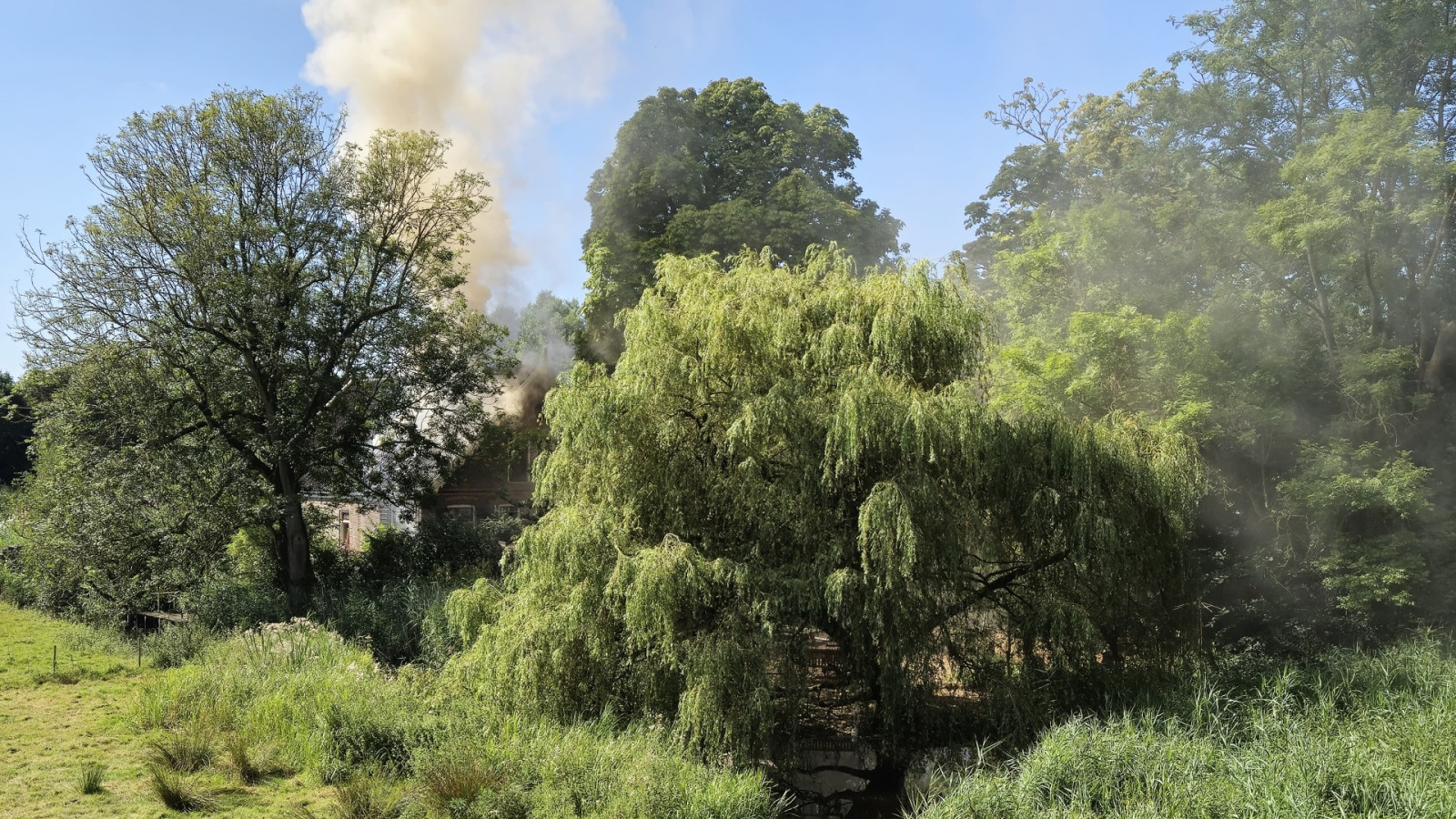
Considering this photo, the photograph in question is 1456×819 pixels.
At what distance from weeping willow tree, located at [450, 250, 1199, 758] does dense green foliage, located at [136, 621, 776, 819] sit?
65 cm

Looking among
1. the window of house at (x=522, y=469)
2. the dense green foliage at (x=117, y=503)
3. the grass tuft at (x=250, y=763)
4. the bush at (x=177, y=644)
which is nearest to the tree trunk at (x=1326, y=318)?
the grass tuft at (x=250, y=763)

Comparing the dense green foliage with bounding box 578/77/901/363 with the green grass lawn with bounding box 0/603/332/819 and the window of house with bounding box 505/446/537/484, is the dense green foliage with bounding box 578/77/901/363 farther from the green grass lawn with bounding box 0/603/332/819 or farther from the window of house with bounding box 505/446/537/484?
the green grass lawn with bounding box 0/603/332/819

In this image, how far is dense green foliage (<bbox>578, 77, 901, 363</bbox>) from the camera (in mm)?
23047

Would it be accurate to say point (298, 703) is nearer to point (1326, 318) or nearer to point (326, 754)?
point (326, 754)

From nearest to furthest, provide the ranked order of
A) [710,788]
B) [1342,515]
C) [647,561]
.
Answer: [710,788], [647,561], [1342,515]

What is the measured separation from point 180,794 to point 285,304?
42.0 ft

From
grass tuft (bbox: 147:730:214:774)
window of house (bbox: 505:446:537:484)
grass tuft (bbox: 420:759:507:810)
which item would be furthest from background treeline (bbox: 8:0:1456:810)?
window of house (bbox: 505:446:537:484)

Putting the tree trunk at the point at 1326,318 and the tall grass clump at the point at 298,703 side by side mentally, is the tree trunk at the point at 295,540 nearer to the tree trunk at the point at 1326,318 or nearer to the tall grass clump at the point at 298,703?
the tall grass clump at the point at 298,703

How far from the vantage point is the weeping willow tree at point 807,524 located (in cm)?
929

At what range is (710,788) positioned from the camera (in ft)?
25.5

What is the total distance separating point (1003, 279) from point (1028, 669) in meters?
10.8

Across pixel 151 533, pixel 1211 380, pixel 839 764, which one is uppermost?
pixel 1211 380

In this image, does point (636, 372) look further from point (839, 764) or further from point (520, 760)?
point (839, 764)

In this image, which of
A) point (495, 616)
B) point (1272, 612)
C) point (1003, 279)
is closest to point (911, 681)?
point (495, 616)
